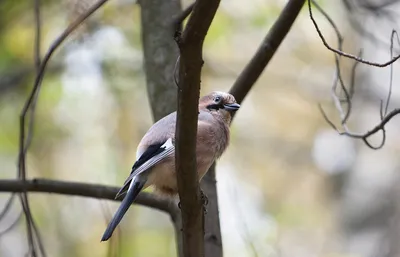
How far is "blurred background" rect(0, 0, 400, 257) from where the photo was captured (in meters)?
6.25

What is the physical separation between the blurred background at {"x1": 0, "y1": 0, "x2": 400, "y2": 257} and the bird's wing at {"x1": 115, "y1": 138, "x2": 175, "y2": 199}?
7.49 ft

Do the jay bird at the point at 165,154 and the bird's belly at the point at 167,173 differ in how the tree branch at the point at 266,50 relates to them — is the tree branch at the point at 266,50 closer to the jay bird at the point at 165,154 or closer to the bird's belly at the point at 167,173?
the jay bird at the point at 165,154

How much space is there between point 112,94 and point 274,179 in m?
2.69

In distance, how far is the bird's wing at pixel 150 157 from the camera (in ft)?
10.4

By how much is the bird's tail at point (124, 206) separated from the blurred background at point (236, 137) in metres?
2.40

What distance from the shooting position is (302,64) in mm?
8453

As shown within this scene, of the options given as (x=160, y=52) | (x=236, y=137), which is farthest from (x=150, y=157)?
(x=236, y=137)

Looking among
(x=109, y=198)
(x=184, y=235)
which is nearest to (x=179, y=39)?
(x=184, y=235)

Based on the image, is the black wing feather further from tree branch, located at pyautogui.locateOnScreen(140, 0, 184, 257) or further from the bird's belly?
tree branch, located at pyautogui.locateOnScreen(140, 0, 184, 257)

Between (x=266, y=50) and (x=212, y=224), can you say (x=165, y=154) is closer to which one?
(x=212, y=224)

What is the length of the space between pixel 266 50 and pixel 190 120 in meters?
1.43

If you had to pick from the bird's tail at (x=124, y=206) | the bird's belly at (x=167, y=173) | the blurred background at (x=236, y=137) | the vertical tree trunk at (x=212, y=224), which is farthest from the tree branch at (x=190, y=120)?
the blurred background at (x=236, y=137)

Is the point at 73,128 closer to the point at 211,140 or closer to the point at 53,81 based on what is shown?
the point at 53,81

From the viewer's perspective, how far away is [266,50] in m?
3.70
